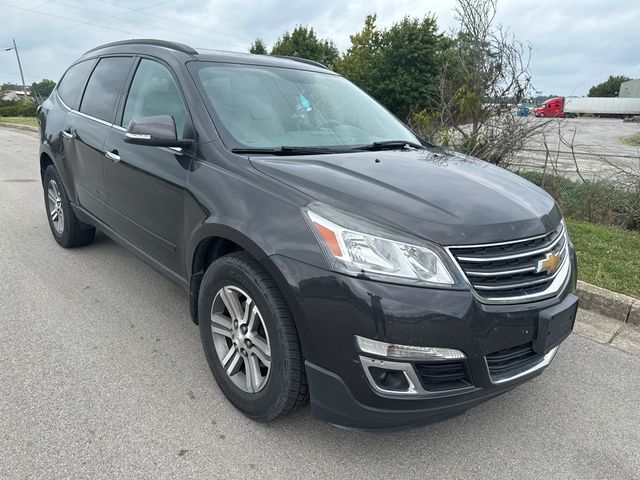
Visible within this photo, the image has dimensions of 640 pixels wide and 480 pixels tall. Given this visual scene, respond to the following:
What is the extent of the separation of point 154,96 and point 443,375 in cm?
255

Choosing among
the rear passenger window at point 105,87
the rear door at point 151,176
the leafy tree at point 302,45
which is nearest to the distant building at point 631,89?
the leafy tree at point 302,45

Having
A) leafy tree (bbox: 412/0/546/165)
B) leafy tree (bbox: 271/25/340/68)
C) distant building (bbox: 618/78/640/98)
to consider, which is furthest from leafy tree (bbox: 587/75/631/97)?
leafy tree (bbox: 412/0/546/165)

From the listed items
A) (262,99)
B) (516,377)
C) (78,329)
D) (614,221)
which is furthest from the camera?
(614,221)

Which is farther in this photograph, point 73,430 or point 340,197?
point 73,430

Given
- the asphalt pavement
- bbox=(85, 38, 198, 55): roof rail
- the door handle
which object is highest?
bbox=(85, 38, 198, 55): roof rail

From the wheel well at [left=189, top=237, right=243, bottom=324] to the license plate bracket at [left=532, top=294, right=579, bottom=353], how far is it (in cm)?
146

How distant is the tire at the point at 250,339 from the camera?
7.32ft

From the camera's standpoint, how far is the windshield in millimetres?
2906

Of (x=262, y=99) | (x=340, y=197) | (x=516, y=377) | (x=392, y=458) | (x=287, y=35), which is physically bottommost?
(x=392, y=458)

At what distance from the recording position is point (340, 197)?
2.22 meters

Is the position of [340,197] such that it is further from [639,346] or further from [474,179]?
[639,346]

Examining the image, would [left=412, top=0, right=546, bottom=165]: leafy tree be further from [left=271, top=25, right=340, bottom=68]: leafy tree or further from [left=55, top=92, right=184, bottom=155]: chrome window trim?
[left=271, top=25, right=340, bottom=68]: leafy tree

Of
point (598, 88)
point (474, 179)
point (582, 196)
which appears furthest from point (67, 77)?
point (598, 88)

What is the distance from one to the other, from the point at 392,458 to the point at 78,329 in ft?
7.47
